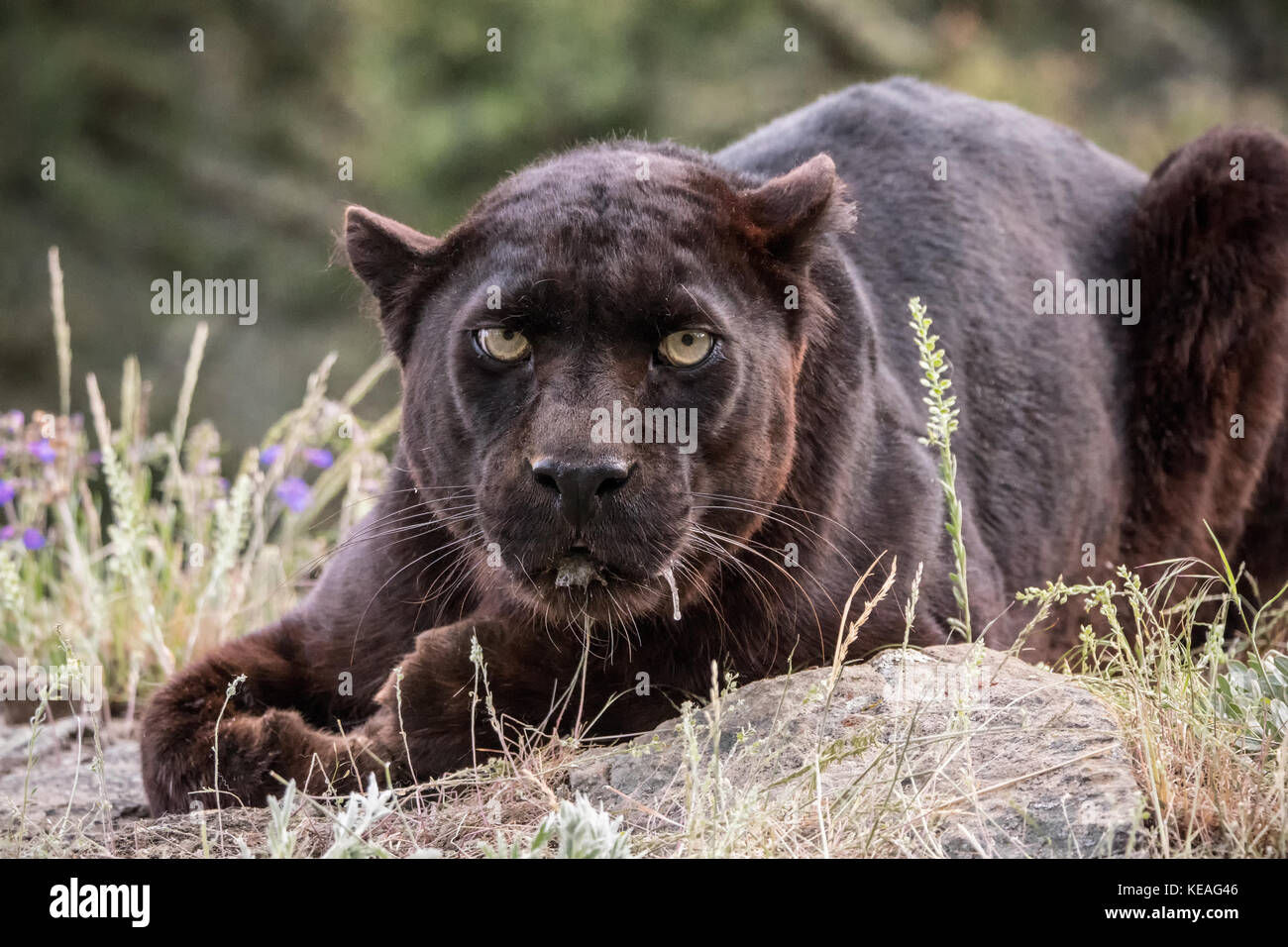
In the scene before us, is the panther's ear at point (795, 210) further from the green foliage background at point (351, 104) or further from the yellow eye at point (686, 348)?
the green foliage background at point (351, 104)

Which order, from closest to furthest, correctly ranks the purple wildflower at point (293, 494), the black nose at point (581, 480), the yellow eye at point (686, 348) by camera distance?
the black nose at point (581, 480), the yellow eye at point (686, 348), the purple wildflower at point (293, 494)

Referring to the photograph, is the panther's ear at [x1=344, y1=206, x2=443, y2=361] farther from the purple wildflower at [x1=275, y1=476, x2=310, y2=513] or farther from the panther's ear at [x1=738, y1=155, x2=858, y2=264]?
the purple wildflower at [x1=275, y1=476, x2=310, y2=513]

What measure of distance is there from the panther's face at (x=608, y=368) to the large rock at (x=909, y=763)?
1.14 ft

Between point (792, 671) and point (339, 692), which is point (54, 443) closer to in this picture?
point (339, 692)

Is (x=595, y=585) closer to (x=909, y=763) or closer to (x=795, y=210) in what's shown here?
(x=909, y=763)

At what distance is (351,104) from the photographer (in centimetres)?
1123

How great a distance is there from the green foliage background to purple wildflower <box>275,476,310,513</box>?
459 cm

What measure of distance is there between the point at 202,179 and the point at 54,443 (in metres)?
6.35

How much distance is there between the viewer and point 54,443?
498cm

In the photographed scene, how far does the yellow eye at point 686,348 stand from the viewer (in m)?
2.94

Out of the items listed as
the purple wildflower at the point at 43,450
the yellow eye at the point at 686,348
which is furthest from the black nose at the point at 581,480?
the purple wildflower at the point at 43,450

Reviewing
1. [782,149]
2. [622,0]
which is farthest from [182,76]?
[782,149]

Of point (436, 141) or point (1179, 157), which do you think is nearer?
point (1179, 157)

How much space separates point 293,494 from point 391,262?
7.18ft
